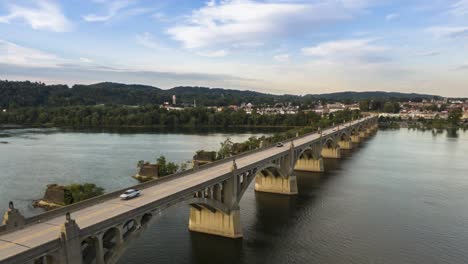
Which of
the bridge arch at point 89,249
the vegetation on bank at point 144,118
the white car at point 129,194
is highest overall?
the vegetation on bank at point 144,118

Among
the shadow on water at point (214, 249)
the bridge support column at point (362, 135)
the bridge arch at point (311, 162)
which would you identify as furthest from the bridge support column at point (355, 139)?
the shadow on water at point (214, 249)

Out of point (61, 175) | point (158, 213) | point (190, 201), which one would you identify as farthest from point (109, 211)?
point (61, 175)

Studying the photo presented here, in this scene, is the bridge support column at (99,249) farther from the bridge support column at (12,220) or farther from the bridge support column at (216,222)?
the bridge support column at (216,222)

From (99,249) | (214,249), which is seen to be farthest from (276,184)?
(99,249)

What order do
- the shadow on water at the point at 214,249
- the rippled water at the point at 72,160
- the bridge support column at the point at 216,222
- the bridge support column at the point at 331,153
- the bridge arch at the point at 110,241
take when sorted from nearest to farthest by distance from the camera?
the bridge arch at the point at 110,241 → the shadow on water at the point at 214,249 → the bridge support column at the point at 216,222 → the rippled water at the point at 72,160 → the bridge support column at the point at 331,153

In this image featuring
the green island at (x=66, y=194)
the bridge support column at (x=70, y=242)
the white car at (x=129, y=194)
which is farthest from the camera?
the green island at (x=66, y=194)

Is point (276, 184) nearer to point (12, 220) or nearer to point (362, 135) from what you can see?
point (12, 220)

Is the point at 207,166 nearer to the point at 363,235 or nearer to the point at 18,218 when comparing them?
the point at 363,235

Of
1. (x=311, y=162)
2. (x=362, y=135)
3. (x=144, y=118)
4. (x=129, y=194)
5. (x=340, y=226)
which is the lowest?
(x=340, y=226)
